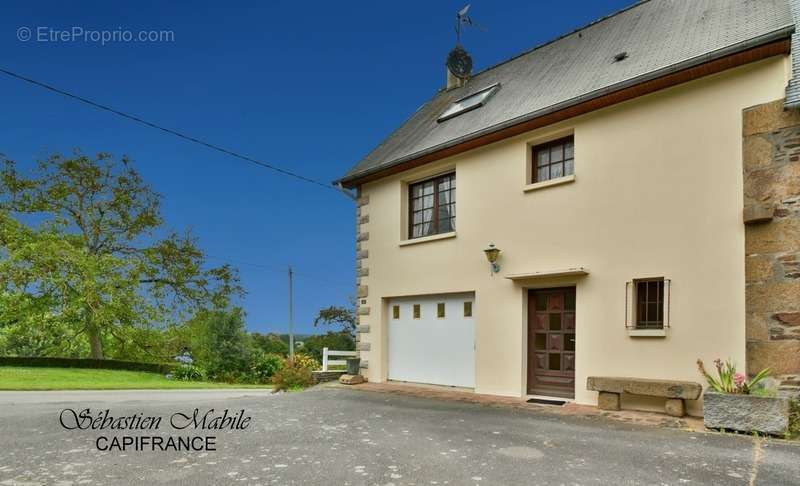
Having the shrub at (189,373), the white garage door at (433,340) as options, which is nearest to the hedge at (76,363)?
the shrub at (189,373)

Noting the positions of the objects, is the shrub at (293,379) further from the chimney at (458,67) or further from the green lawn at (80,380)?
the chimney at (458,67)

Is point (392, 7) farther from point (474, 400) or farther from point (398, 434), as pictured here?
point (398, 434)

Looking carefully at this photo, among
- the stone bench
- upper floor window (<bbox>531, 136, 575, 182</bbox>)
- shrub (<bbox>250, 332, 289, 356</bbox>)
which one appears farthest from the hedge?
the stone bench

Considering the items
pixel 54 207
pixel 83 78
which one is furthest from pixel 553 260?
pixel 54 207

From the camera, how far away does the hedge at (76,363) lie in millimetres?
22328

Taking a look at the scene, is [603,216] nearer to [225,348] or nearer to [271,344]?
[225,348]

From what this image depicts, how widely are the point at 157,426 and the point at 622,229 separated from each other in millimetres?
7019

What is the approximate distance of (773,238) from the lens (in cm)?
665

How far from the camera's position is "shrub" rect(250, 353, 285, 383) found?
2217 centimetres

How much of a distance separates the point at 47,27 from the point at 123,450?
879 cm

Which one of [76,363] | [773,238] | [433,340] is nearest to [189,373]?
[76,363]

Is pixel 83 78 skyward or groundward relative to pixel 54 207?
skyward

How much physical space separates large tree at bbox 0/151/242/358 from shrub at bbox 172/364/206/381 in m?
3.50

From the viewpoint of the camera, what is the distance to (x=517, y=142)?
9578mm
